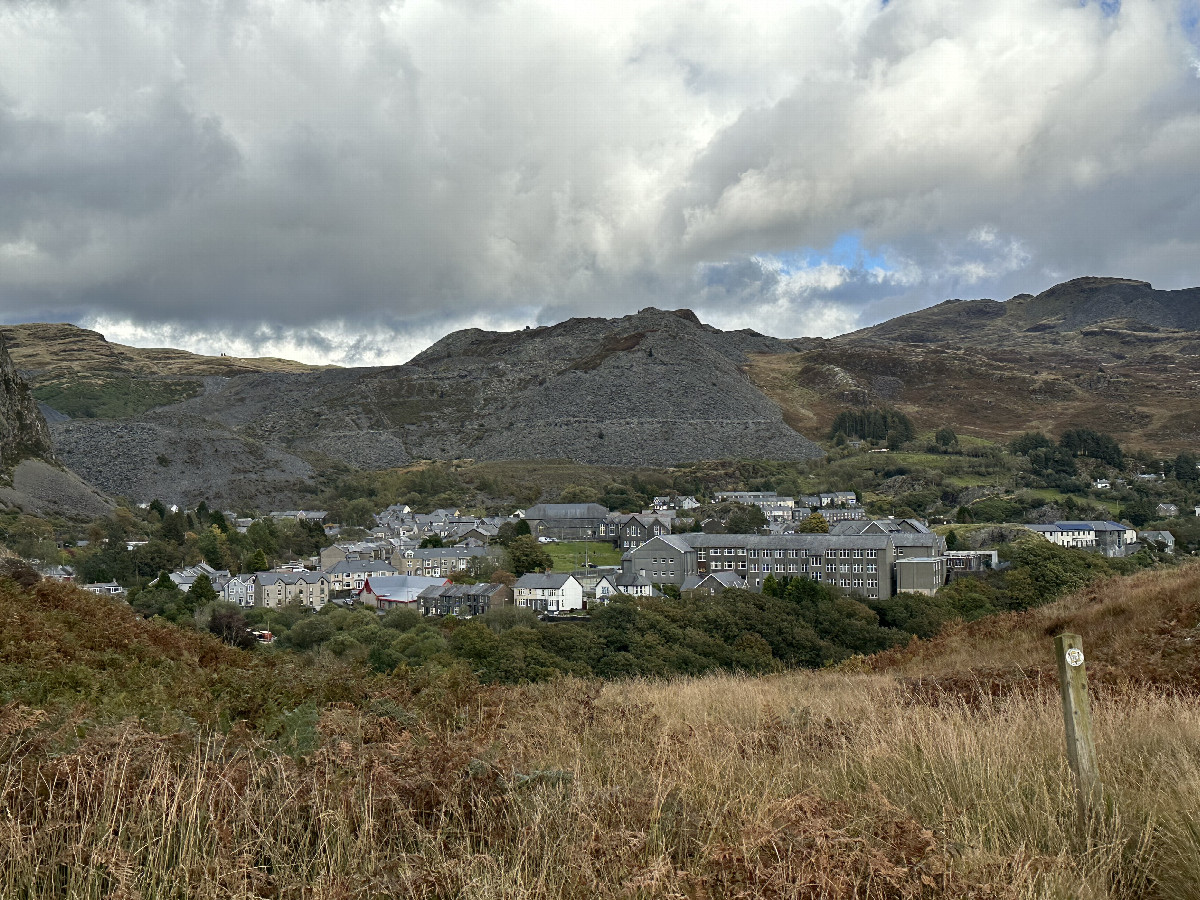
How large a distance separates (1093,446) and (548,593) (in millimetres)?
86200

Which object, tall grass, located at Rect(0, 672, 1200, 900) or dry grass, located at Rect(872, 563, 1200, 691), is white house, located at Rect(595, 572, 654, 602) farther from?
tall grass, located at Rect(0, 672, 1200, 900)

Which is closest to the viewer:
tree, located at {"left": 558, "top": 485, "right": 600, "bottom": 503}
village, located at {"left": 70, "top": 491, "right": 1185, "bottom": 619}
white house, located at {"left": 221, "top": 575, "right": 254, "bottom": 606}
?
village, located at {"left": 70, "top": 491, "right": 1185, "bottom": 619}

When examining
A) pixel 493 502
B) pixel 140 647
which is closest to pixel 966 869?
pixel 140 647

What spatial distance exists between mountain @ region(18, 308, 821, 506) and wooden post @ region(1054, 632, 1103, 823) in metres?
106

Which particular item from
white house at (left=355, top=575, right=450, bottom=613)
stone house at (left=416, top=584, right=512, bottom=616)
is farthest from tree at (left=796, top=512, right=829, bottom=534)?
white house at (left=355, top=575, right=450, bottom=613)

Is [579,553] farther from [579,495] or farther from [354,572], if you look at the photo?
[579,495]

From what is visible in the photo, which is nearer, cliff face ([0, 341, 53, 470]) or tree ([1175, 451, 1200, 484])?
cliff face ([0, 341, 53, 470])

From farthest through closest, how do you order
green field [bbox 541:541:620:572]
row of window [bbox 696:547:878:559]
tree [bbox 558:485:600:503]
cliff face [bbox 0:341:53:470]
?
1. tree [bbox 558:485:600:503]
2. cliff face [bbox 0:341:53:470]
3. green field [bbox 541:541:620:572]
4. row of window [bbox 696:547:878:559]

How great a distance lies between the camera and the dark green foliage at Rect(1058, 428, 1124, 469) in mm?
101331

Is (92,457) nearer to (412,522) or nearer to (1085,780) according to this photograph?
(412,522)

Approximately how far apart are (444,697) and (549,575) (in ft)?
131

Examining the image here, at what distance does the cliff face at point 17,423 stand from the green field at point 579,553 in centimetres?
4209

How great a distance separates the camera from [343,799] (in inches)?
144

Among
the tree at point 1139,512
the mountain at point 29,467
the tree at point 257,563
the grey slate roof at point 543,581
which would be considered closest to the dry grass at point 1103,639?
the grey slate roof at point 543,581
